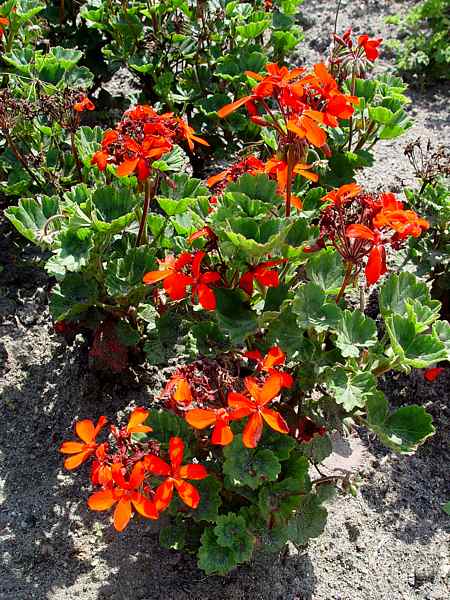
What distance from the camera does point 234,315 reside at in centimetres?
213

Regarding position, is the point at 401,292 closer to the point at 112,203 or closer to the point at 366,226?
the point at 366,226

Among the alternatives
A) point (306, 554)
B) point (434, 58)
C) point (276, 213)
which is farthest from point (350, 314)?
point (434, 58)

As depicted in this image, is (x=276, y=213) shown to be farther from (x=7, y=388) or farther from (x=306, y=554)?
(x=7, y=388)

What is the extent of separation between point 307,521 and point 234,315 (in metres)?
0.72

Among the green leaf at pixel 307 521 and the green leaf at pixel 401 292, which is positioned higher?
the green leaf at pixel 401 292

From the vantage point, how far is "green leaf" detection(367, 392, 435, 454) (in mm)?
2105

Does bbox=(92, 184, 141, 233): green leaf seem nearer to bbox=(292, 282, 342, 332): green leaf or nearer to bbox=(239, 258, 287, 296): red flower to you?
bbox=(239, 258, 287, 296): red flower

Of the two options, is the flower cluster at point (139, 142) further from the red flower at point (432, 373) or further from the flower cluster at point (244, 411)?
the red flower at point (432, 373)

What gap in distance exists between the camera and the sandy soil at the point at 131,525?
2.52 m

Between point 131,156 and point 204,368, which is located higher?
point 131,156

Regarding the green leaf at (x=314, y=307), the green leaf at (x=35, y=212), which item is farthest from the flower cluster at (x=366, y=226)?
the green leaf at (x=35, y=212)

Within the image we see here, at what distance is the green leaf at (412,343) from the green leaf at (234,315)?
413mm

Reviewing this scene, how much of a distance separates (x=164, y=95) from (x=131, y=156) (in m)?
1.68

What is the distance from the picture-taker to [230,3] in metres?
3.67
